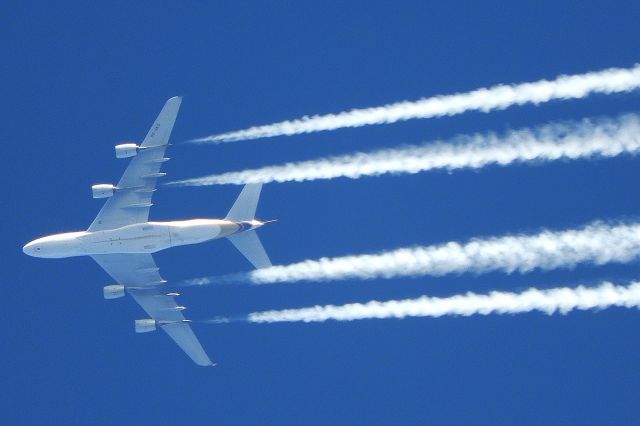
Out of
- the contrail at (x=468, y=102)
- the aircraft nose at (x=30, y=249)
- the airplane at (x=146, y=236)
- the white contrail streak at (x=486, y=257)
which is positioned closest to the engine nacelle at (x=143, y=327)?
the airplane at (x=146, y=236)

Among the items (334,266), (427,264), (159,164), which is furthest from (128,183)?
(427,264)

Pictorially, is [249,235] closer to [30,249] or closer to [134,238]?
[134,238]

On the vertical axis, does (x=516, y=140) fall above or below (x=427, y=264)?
above

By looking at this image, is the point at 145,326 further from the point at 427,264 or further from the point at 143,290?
the point at 427,264

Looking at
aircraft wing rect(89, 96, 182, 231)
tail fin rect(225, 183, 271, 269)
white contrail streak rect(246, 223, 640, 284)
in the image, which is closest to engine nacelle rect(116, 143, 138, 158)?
aircraft wing rect(89, 96, 182, 231)

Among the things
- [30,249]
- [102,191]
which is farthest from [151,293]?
[30,249]

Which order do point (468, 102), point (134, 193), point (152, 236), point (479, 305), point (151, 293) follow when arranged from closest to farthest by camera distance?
point (479, 305), point (468, 102), point (152, 236), point (134, 193), point (151, 293)

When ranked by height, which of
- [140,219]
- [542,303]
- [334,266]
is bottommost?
[542,303]
